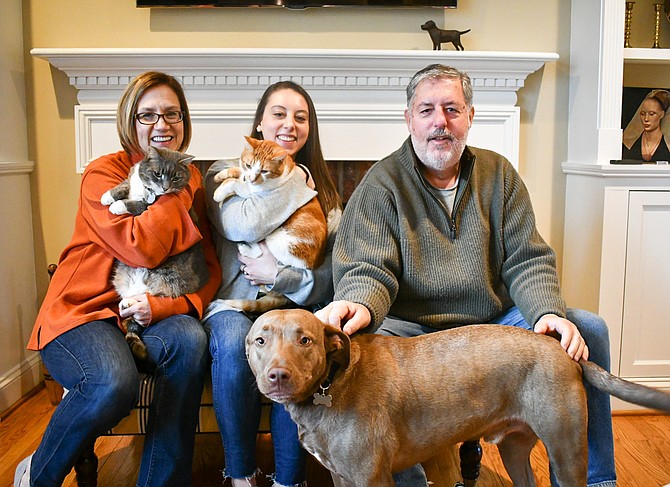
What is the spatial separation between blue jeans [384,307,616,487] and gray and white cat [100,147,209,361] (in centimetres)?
57

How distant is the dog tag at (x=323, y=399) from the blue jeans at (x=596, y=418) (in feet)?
1.62

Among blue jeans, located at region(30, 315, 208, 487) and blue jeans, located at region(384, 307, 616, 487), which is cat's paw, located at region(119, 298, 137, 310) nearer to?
blue jeans, located at region(30, 315, 208, 487)

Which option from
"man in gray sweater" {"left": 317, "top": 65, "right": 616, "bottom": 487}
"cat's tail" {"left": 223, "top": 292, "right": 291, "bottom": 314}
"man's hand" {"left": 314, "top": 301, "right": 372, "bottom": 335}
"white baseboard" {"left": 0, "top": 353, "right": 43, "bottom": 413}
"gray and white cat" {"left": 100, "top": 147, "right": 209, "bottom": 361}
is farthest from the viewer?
"white baseboard" {"left": 0, "top": 353, "right": 43, "bottom": 413}

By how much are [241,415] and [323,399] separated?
0.55 metres

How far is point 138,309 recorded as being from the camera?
1.83 metres

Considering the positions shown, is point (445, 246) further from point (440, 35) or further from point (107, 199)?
point (440, 35)

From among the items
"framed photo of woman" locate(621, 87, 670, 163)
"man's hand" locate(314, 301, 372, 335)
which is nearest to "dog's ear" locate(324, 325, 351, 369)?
"man's hand" locate(314, 301, 372, 335)

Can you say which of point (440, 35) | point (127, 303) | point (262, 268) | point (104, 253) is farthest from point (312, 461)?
point (440, 35)

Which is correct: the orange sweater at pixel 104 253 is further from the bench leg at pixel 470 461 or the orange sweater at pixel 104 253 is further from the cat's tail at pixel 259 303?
the bench leg at pixel 470 461

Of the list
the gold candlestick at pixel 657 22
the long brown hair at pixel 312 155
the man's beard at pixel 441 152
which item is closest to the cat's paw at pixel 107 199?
the long brown hair at pixel 312 155

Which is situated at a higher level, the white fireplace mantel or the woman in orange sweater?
the white fireplace mantel

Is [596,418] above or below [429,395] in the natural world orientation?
below

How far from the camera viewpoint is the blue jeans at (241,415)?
180 centimetres

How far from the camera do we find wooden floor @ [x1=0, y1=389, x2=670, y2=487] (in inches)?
83.5
